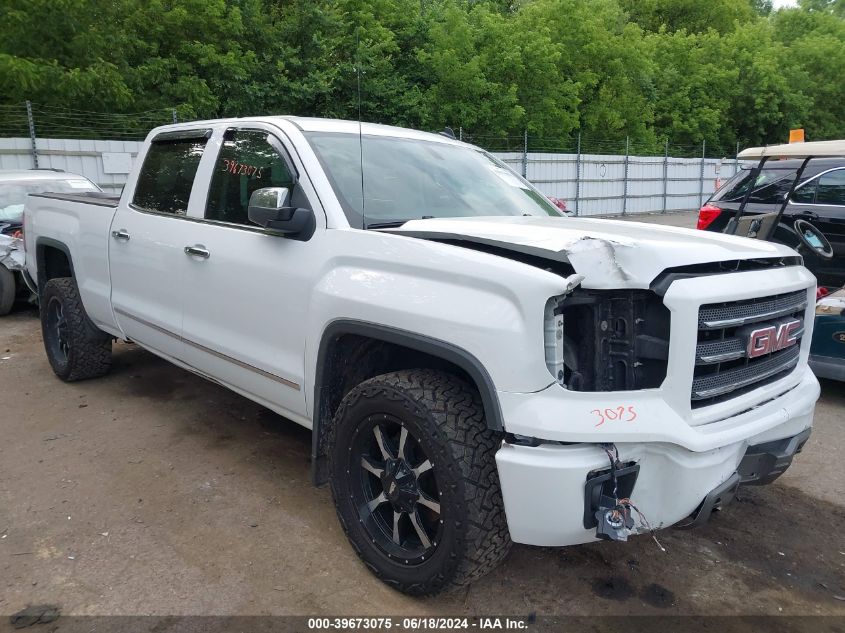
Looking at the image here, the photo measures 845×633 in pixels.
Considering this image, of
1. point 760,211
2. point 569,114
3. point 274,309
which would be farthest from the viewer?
point 569,114

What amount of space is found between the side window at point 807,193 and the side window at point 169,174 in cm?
646

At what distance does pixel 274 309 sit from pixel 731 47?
41.2 meters

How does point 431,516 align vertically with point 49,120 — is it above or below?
below

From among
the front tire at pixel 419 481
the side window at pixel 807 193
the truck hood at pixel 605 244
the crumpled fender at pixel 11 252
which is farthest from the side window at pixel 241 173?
the side window at pixel 807 193

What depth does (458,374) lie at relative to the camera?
9.16 feet

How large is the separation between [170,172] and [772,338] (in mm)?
3678

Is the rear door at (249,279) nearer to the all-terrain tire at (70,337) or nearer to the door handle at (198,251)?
the door handle at (198,251)

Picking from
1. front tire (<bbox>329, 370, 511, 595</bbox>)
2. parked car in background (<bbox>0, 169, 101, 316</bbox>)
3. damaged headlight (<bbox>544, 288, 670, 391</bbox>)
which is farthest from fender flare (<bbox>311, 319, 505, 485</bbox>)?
parked car in background (<bbox>0, 169, 101, 316</bbox>)

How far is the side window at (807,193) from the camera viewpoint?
7566mm

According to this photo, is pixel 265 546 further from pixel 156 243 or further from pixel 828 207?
pixel 828 207

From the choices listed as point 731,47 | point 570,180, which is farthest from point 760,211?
point 731,47

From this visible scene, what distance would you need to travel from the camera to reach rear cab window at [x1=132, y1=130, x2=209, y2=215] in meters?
4.29

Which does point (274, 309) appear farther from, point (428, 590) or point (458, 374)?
point (428, 590)

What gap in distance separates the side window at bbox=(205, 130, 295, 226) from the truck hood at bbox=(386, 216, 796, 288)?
36.0 inches
